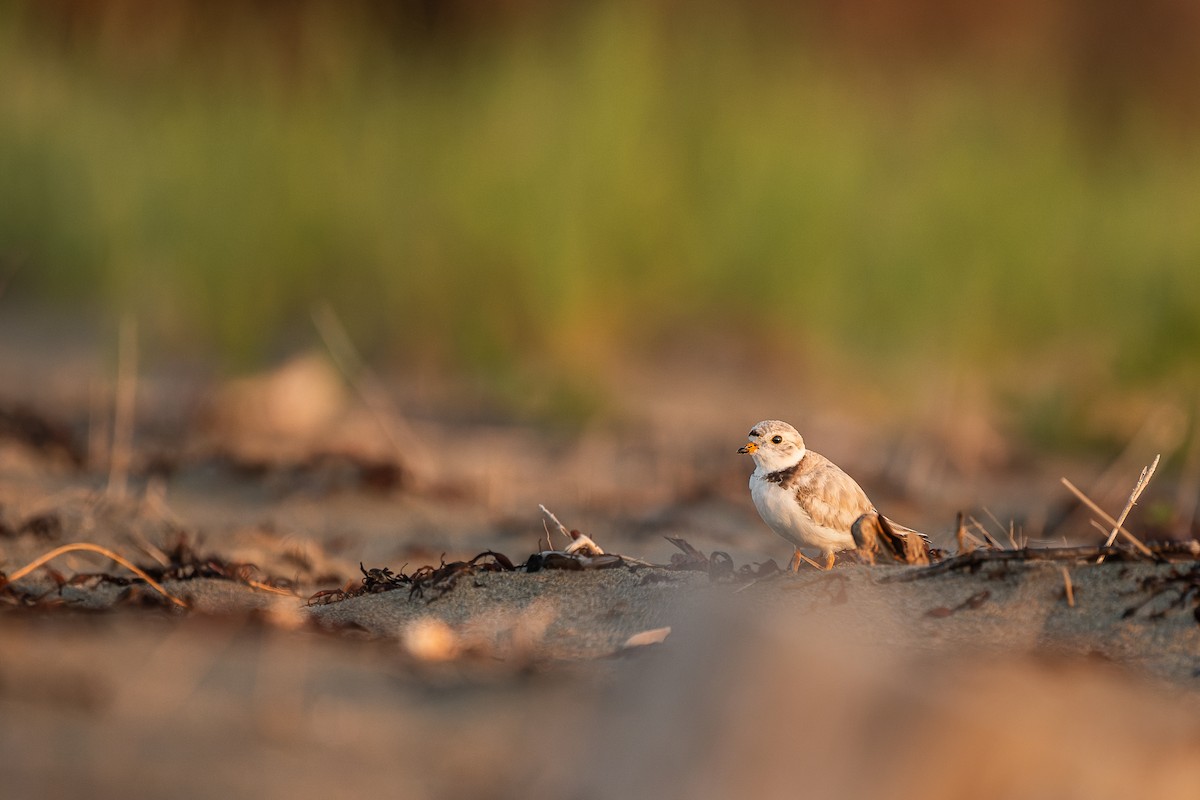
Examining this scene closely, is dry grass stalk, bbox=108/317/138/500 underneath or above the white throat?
underneath

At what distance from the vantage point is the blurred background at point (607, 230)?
4.99m

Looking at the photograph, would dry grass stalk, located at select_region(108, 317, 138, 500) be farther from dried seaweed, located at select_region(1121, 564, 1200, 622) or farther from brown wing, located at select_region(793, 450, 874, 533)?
dried seaweed, located at select_region(1121, 564, 1200, 622)

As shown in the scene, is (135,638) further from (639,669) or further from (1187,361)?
(1187,361)

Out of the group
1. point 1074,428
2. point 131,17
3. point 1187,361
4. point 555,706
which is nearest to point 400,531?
point 555,706

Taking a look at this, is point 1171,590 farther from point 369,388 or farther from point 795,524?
point 369,388

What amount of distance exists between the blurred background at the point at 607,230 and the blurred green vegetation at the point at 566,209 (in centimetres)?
1

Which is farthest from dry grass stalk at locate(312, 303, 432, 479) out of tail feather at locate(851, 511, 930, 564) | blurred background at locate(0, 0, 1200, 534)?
tail feather at locate(851, 511, 930, 564)

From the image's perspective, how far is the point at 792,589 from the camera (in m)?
1.98

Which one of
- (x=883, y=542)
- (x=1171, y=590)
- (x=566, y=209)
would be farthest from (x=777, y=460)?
(x=566, y=209)

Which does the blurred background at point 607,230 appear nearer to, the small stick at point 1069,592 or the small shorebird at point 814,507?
the small shorebird at point 814,507

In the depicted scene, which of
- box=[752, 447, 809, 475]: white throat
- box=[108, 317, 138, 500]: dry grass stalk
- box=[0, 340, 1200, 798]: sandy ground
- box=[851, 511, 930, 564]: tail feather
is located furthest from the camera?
box=[108, 317, 138, 500]: dry grass stalk

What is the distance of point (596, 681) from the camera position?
173 centimetres

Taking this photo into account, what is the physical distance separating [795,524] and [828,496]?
0.07 metres

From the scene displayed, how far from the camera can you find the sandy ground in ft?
4.55
